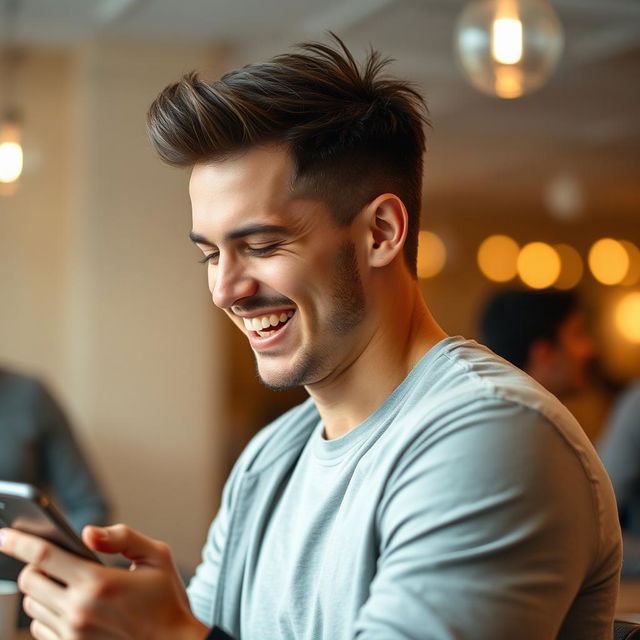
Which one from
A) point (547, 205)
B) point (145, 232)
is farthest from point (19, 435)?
point (547, 205)

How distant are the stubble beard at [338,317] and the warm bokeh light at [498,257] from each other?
9864 mm

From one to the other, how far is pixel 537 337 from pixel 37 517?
8.62ft

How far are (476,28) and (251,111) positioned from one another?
65.9 inches

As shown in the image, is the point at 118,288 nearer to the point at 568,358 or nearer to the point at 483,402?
the point at 568,358

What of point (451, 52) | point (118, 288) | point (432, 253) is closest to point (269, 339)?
point (118, 288)

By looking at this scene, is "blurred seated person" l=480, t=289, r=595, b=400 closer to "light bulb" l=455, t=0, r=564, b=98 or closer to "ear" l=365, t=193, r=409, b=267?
"light bulb" l=455, t=0, r=564, b=98

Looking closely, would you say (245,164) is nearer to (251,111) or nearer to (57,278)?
(251,111)

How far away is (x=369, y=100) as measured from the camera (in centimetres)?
139

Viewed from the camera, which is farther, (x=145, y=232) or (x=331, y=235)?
(x=145, y=232)

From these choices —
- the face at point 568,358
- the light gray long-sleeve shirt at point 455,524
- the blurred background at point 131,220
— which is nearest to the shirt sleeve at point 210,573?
the light gray long-sleeve shirt at point 455,524

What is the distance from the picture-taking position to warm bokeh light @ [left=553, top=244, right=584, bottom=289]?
11156 millimetres

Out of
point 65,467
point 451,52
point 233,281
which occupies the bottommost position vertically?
point 65,467

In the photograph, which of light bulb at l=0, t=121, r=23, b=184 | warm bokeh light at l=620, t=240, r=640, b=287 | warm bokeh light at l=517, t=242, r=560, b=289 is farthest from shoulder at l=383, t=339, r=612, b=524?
warm bokeh light at l=620, t=240, r=640, b=287

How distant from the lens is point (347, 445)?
136 centimetres
